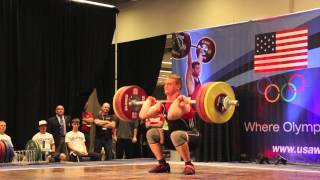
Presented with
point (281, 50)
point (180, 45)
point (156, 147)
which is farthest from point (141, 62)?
point (156, 147)

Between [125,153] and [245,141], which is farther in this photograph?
[125,153]

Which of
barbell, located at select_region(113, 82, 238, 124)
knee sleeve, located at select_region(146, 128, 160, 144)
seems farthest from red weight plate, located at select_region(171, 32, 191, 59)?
knee sleeve, located at select_region(146, 128, 160, 144)

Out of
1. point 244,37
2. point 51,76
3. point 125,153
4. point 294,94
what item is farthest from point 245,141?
point 51,76

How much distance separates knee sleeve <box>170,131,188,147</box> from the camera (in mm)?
5066

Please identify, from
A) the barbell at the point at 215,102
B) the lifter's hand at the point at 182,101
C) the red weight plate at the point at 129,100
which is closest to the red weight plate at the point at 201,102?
the barbell at the point at 215,102

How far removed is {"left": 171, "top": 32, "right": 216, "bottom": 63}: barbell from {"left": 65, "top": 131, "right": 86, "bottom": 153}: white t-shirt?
87.8 inches

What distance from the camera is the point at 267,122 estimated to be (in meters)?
7.65

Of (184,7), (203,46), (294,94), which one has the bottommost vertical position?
(294,94)

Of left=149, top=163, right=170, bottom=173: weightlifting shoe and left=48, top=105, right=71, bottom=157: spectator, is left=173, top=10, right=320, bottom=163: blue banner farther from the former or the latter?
left=149, top=163, right=170, bottom=173: weightlifting shoe

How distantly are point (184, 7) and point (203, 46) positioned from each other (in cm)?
124

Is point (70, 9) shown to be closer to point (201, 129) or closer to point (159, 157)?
point (201, 129)

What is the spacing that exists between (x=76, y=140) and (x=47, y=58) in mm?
1953

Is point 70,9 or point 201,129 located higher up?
point 70,9

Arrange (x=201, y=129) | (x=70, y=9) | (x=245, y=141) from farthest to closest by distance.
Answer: (x=70, y=9)
(x=201, y=129)
(x=245, y=141)
